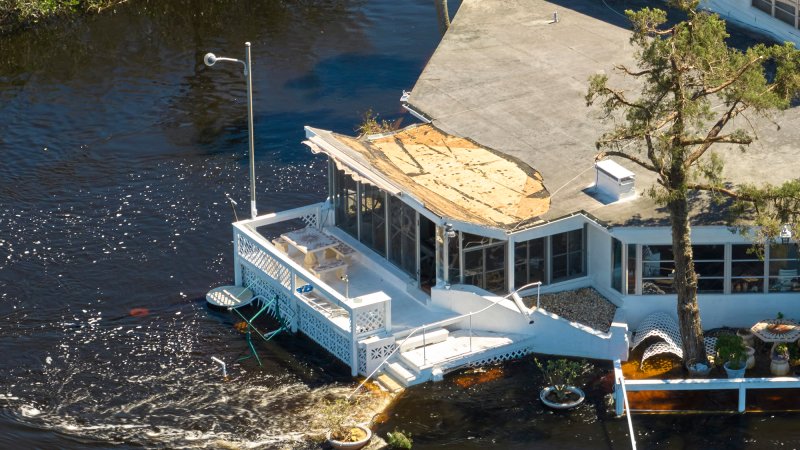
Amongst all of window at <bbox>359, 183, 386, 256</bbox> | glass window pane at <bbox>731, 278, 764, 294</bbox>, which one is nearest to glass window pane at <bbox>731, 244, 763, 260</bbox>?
glass window pane at <bbox>731, 278, 764, 294</bbox>

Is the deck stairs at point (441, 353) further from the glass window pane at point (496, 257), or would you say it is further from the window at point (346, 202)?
the window at point (346, 202)

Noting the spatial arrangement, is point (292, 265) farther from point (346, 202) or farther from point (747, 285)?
point (747, 285)

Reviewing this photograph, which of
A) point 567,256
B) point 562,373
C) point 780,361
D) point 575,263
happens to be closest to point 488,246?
point 567,256

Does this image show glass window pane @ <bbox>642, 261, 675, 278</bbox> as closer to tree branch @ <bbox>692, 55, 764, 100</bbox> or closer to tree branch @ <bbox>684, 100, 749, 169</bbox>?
tree branch @ <bbox>684, 100, 749, 169</bbox>

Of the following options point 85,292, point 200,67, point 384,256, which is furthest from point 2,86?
point 384,256

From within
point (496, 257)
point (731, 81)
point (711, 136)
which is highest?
point (731, 81)

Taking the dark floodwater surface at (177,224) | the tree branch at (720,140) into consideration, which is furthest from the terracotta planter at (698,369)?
the tree branch at (720,140)

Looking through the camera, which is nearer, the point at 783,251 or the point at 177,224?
the point at 783,251
